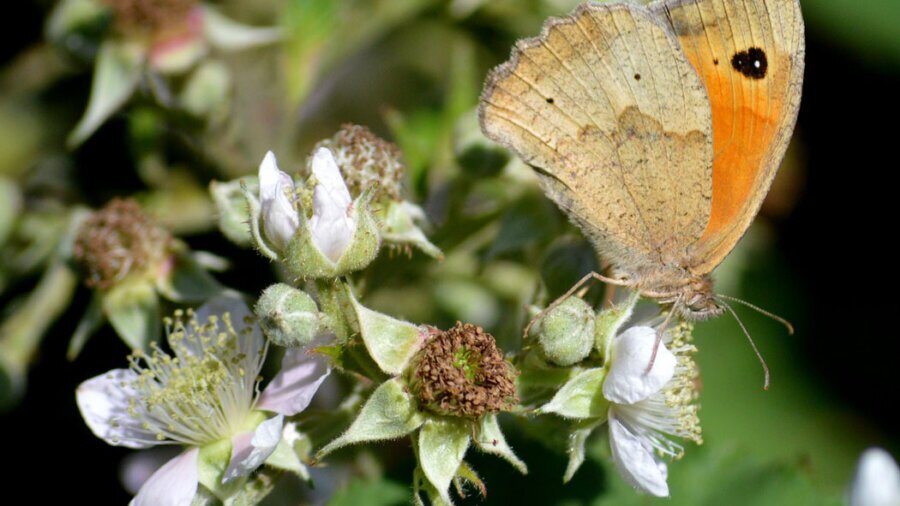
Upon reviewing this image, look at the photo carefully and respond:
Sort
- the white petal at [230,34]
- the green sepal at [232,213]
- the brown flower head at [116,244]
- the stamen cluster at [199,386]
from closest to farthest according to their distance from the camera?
the stamen cluster at [199,386] < the green sepal at [232,213] < the brown flower head at [116,244] < the white petal at [230,34]

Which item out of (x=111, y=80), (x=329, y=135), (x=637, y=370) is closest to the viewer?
(x=637, y=370)

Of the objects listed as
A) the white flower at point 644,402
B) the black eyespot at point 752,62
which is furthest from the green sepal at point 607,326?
the black eyespot at point 752,62

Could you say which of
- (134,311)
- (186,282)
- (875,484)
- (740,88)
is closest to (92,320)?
(134,311)

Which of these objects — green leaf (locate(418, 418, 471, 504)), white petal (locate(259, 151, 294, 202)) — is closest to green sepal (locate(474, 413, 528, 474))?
green leaf (locate(418, 418, 471, 504))

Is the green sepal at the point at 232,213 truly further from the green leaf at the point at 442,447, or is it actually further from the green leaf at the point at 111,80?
the green leaf at the point at 442,447

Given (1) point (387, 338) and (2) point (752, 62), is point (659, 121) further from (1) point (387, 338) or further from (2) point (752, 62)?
(1) point (387, 338)

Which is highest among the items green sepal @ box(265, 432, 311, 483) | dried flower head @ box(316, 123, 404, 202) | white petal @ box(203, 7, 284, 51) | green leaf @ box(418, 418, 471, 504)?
white petal @ box(203, 7, 284, 51)

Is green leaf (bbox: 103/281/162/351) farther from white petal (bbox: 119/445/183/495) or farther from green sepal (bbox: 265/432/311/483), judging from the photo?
green sepal (bbox: 265/432/311/483)
